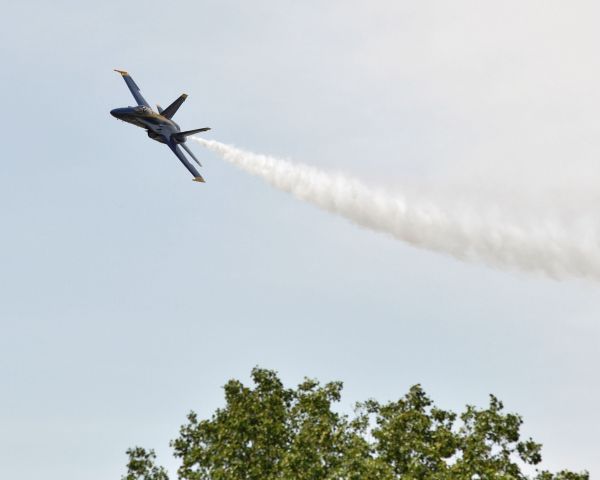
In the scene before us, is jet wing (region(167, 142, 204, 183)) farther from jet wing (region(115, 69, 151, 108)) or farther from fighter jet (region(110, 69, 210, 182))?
jet wing (region(115, 69, 151, 108))

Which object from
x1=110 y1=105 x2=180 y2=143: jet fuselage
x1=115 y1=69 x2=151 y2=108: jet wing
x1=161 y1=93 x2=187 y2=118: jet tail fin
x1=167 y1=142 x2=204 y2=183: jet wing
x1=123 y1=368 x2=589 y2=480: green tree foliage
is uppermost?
x1=115 y1=69 x2=151 y2=108: jet wing

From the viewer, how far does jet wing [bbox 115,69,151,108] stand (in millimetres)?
106675

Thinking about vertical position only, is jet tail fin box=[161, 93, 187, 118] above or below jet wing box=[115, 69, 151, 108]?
below

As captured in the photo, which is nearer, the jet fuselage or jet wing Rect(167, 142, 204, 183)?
the jet fuselage

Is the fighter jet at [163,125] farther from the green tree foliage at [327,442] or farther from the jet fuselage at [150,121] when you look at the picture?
the green tree foliage at [327,442]

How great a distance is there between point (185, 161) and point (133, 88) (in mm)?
15365

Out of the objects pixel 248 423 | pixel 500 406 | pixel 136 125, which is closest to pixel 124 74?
pixel 136 125

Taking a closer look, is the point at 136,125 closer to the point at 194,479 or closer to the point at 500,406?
the point at 194,479

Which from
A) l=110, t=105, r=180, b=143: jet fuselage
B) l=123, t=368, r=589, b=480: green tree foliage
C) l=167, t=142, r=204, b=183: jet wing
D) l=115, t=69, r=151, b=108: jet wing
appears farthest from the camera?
l=115, t=69, r=151, b=108: jet wing

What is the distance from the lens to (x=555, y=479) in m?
66.4

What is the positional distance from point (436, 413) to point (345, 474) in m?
8.55

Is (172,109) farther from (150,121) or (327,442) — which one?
(327,442)

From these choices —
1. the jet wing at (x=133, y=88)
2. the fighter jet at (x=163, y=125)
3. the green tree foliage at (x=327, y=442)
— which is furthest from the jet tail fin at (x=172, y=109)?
the green tree foliage at (x=327, y=442)

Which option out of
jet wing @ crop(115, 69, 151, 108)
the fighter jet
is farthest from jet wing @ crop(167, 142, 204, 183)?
jet wing @ crop(115, 69, 151, 108)
